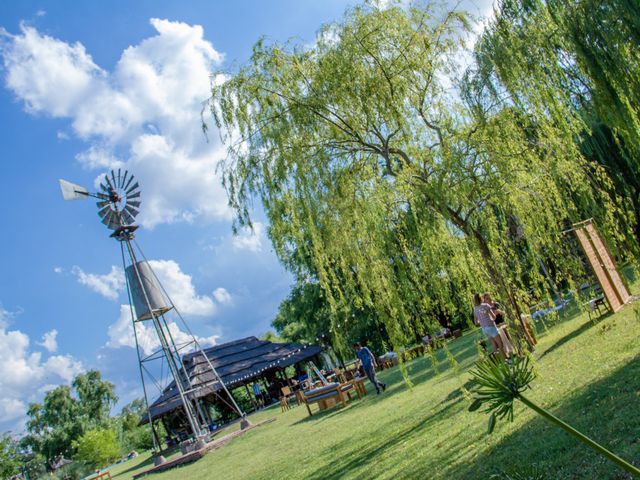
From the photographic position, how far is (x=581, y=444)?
4.93 metres

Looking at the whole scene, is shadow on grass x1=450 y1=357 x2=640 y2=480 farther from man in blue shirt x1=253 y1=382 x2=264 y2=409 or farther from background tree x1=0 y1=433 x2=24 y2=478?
background tree x1=0 y1=433 x2=24 y2=478

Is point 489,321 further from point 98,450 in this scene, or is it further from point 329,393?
point 98,450

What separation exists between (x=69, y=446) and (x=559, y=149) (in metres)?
71.4

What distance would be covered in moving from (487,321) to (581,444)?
5.42 m

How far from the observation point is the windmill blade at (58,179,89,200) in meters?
21.7

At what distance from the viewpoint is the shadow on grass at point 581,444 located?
435cm

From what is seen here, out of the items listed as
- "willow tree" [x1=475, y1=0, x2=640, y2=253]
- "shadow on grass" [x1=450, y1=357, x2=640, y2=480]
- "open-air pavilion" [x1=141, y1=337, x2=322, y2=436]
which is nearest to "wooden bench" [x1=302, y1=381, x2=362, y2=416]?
"shadow on grass" [x1=450, y1=357, x2=640, y2=480]

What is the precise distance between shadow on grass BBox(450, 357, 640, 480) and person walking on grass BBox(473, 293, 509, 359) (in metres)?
3.33

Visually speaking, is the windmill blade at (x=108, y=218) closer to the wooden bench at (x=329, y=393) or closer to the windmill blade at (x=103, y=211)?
the windmill blade at (x=103, y=211)

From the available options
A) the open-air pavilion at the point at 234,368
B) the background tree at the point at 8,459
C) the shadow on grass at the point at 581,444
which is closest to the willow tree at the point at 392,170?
the shadow on grass at the point at 581,444

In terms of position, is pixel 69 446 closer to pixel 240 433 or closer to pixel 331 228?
pixel 240 433

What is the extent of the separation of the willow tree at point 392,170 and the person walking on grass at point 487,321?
4.65 ft

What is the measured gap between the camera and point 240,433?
19.9 metres

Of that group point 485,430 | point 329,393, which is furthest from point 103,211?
point 485,430
